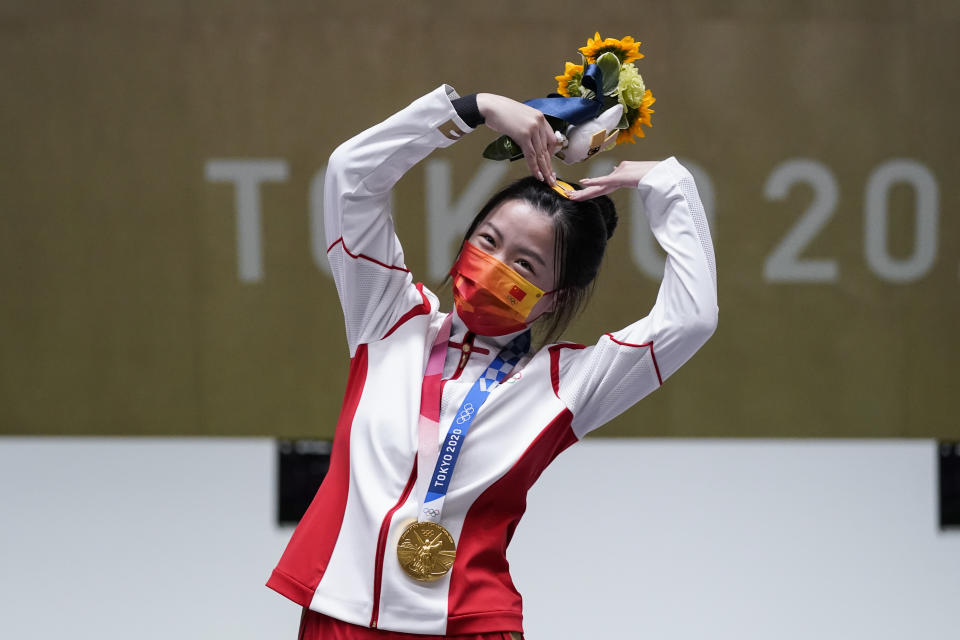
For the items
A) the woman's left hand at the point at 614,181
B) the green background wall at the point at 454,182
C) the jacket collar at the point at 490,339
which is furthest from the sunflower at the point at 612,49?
the green background wall at the point at 454,182

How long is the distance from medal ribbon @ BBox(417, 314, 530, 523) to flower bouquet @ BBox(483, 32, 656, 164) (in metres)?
0.38

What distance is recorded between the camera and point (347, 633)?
1.54 m

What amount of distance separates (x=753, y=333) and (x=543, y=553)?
160 cm

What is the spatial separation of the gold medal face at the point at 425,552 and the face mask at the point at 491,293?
363mm

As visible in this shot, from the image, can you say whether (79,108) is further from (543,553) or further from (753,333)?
(753,333)

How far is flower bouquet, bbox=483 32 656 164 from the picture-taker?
1.75 m

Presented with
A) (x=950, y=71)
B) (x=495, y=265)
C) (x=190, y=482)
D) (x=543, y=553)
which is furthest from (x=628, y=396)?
(x=950, y=71)

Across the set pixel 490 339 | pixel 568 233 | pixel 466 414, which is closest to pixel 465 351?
pixel 490 339

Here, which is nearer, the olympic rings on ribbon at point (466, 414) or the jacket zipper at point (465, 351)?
the olympic rings on ribbon at point (466, 414)

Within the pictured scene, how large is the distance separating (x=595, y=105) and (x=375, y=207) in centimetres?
42

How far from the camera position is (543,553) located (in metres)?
3.41

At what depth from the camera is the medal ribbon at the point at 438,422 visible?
1559 mm

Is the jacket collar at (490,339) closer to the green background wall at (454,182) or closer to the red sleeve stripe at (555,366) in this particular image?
the red sleeve stripe at (555,366)

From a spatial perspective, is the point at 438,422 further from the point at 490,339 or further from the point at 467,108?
the point at 467,108
